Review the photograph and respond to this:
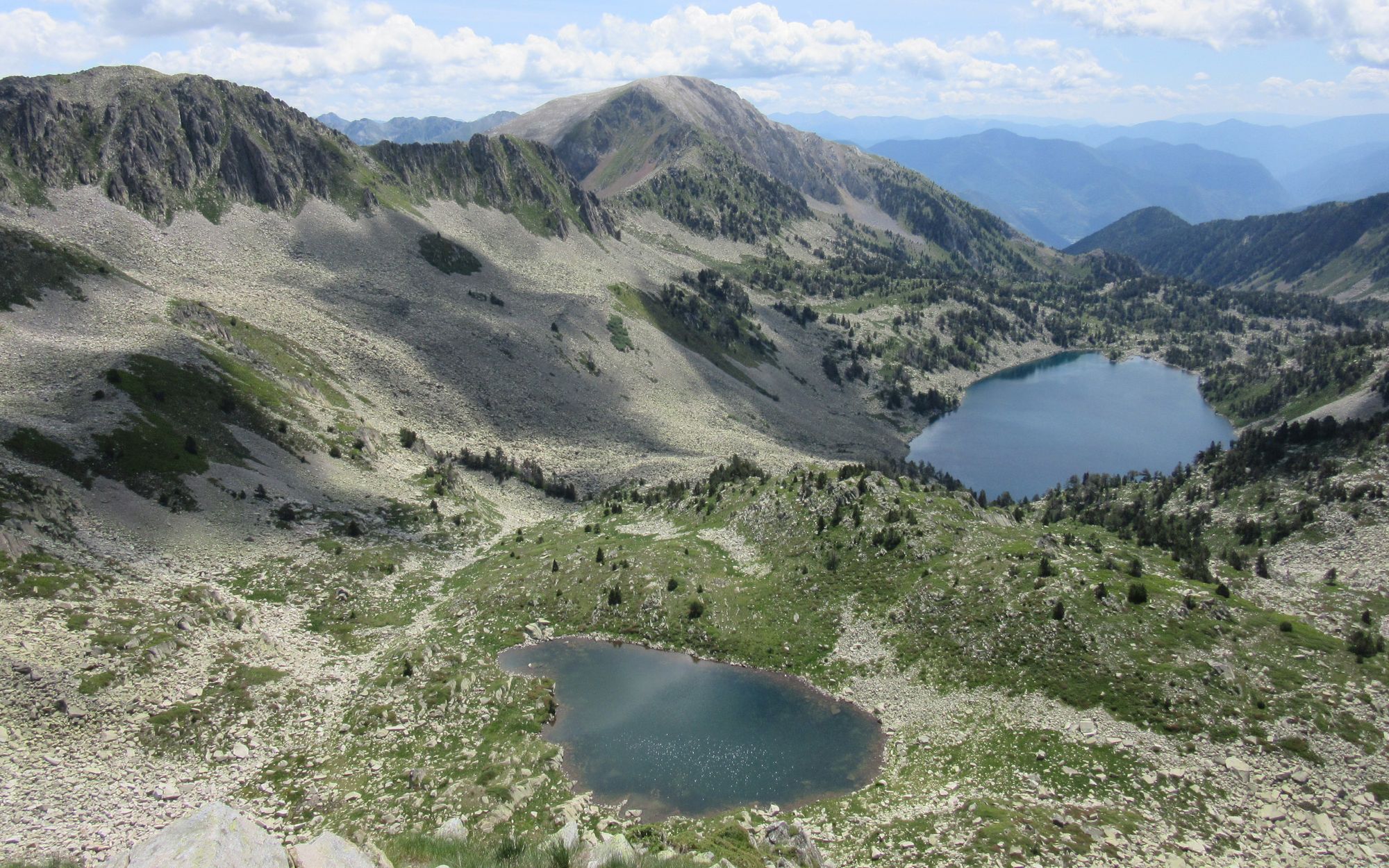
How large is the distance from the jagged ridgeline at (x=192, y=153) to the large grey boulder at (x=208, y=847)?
416ft

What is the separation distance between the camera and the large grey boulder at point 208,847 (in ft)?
45.2

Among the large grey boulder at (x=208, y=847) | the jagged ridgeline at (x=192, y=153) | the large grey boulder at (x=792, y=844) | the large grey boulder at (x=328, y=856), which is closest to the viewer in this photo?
the large grey boulder at (x=208, y=847)

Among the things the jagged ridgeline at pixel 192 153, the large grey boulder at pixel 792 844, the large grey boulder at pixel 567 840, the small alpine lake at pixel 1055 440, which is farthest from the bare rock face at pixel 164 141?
the small alpine lake at pixel 1055 440

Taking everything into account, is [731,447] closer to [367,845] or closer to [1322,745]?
[1322,745]

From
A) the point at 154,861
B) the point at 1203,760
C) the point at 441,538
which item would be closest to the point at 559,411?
the point at 441,538

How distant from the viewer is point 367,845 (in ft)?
64.8

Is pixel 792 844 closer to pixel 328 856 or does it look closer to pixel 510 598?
pixel 328 856

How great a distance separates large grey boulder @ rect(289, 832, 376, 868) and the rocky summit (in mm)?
90

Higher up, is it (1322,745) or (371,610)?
(1322,745)

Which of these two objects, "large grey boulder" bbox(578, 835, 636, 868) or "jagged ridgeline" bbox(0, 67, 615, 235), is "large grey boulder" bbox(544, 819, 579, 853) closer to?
"large grey boulder" bbox(578, 835, 636, 868)

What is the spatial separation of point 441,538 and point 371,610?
14.5 metres

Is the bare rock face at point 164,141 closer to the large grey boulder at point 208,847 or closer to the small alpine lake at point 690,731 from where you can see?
the small alpine lake at point 690,731

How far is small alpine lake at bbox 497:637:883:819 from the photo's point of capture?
38062mm

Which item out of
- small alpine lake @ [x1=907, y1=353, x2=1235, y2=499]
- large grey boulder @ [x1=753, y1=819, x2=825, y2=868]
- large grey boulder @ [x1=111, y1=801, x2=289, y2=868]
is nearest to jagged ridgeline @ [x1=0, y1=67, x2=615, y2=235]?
small alpine lake @ [x1=907, y1=353, x2=1235, y2=499]
